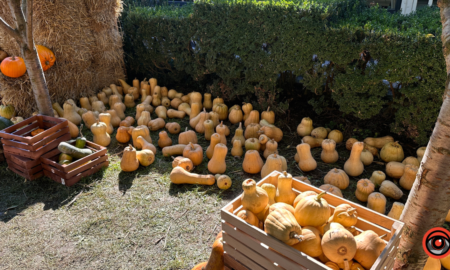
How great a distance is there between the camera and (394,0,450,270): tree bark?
1997 millimetres

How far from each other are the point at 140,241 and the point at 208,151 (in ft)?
5.78

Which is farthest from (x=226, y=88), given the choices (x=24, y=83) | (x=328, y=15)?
(x=24, y=83)

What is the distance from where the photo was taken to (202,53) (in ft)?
20.5

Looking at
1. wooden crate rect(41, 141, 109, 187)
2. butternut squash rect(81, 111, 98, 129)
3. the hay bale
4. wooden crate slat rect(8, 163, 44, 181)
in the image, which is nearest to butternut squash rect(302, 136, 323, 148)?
wooden crate rect(41, 141, 109, 187)

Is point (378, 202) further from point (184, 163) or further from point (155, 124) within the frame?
point (155, 124)

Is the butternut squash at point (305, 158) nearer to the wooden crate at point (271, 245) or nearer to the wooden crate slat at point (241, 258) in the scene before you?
the wooden crate at point (271, 245)

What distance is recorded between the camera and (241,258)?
2365mm

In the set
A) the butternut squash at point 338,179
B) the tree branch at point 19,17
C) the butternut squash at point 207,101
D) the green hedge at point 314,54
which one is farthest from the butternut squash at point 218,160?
the tree branch at point 19,17

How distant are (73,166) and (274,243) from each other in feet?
10.4

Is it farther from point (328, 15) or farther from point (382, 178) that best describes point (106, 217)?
Answer: point (328, 15)

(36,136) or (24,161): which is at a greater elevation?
(36,136)

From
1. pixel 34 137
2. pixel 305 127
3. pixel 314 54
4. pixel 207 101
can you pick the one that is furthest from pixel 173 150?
pixel 314 54

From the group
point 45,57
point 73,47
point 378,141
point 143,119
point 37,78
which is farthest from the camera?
point 73,47

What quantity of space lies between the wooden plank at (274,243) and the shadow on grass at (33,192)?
256 centimetres
